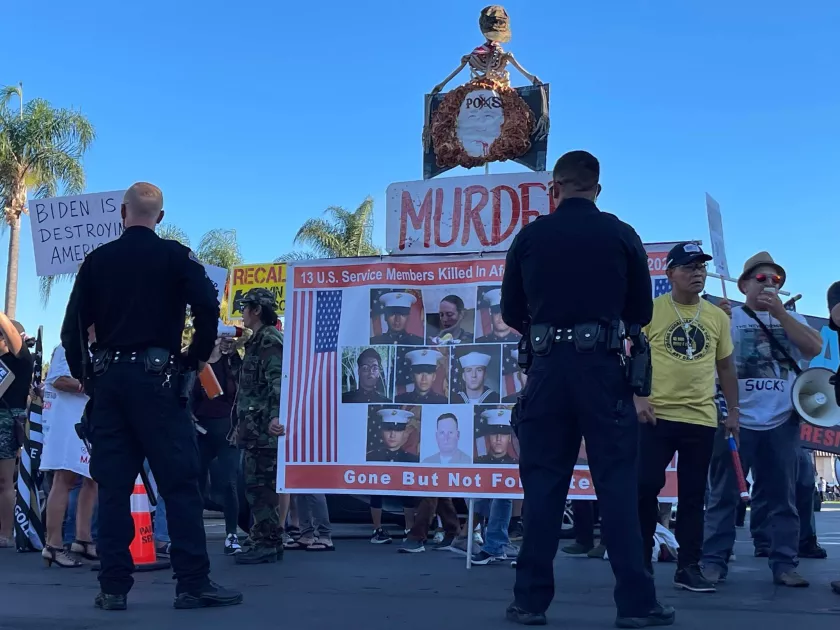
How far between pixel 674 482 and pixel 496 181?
8.01 ft

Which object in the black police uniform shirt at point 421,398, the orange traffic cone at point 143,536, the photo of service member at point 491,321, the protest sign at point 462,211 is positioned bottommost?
the orange traffic cone at point 143,536

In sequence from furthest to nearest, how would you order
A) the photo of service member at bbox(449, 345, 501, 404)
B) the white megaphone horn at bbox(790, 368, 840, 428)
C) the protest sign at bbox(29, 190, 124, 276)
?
the protest sign at bbox(29, 190, 124, 276), the photo of service member at bbox(449, 345, 501, 404), the white megaphone horn at bbox(790, 368, 840, 428)

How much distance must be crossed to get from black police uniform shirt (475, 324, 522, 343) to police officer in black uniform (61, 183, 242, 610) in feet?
7.65

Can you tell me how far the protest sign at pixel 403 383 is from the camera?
21.8 ft

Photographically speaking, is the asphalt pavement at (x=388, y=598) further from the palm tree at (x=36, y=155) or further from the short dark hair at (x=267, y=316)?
the palm tree at (x=36, y=155)

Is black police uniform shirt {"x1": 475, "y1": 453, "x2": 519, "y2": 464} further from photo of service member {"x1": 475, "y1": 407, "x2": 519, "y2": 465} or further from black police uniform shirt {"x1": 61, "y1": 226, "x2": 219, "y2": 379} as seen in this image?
black police uniform shirt {"x1": 61, "y1": 226, "x2": 219, "y2": 379}

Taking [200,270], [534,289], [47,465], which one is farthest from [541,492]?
[47,465]

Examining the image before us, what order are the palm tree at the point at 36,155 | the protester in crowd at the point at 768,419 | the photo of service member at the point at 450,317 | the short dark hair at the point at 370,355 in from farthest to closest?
the palm tree at the point at 36,155
the short dark hair at the point at 370,355
the photo of service member at the point at 450,317
the protester in crowd at the point at 768,419

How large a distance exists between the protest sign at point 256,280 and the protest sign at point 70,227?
32.4ft

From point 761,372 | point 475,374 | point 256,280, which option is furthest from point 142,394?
point 256,280

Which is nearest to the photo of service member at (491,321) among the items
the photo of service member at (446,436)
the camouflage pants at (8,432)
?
the photo of service member at (446,436)

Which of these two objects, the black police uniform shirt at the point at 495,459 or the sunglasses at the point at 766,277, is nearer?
the sunglasses at the point at 766,277

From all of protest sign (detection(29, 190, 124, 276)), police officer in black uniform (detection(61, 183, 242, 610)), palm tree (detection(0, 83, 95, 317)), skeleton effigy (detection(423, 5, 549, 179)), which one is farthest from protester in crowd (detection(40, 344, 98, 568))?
palm tree (detection(0, 83, 95, 317))

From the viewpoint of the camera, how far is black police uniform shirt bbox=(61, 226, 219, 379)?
482 centimetres
